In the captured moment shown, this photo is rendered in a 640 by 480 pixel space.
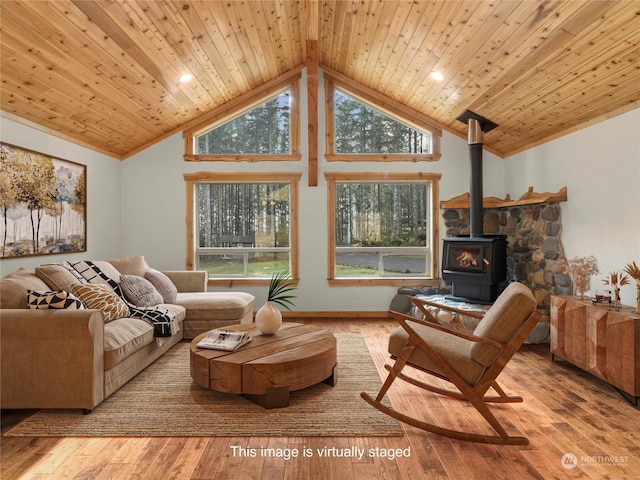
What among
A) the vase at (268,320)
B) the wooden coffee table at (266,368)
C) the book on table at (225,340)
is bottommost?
the wooden coffee table at (266,368)

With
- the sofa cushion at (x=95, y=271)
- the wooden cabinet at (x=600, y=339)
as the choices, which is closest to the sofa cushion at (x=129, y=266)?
the sofa cushion at (x=95, y=271)

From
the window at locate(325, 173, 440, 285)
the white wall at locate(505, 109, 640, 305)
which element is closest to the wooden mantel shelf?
the white wall at locate(505, 109, 640, 305)

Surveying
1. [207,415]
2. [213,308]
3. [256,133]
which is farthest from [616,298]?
[256,133]

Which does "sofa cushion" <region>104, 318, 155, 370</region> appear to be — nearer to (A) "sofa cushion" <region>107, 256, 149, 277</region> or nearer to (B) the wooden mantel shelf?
(A) "sofa cushion" <region>107, 256, 149, 277</region>

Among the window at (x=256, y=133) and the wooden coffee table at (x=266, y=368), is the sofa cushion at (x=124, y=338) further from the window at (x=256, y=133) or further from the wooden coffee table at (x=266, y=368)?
the window at (x=256, y=133)

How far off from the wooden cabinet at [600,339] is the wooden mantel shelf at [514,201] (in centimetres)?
123

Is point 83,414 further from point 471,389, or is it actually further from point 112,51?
point 112,51

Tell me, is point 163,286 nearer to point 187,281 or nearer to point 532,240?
point 187,281

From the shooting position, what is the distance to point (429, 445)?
2289mm

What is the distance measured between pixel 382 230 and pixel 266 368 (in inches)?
143

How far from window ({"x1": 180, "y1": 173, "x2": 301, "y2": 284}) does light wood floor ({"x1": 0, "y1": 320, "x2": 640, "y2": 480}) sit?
337 centimetres

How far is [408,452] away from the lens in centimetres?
221

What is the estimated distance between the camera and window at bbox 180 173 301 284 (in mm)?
5863

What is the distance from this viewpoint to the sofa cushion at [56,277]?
3.17 m
